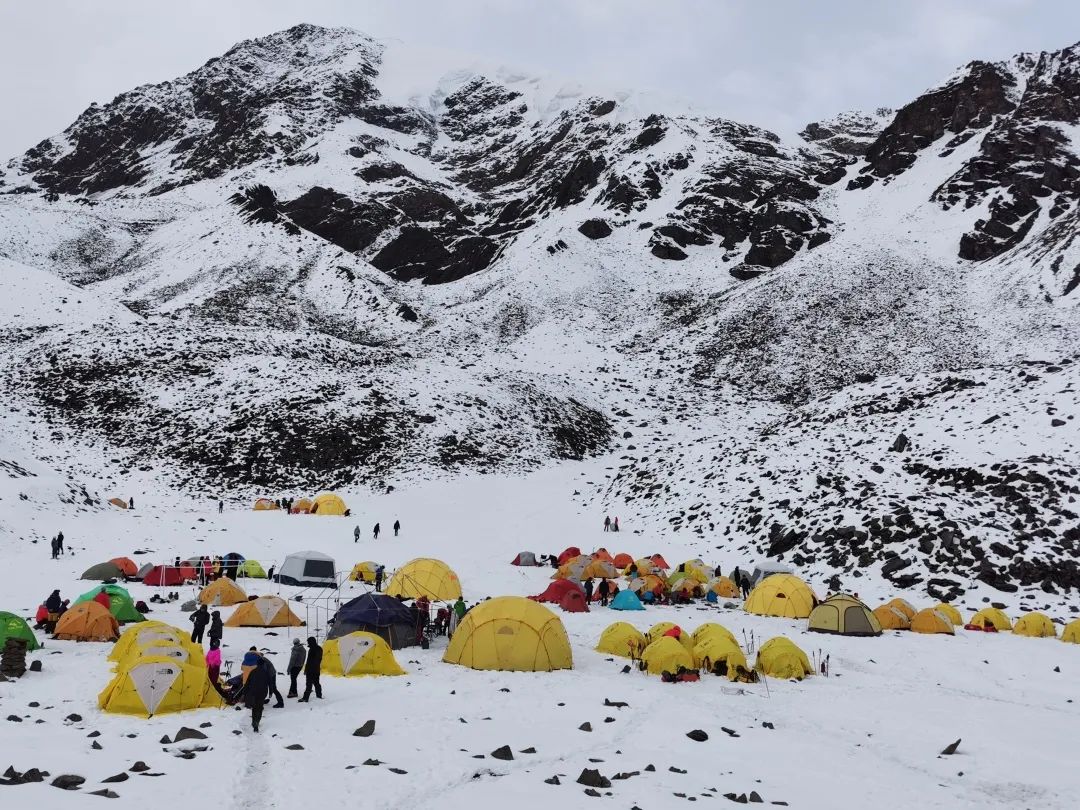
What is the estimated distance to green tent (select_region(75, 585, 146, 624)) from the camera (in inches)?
847

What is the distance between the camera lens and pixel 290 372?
193 feet

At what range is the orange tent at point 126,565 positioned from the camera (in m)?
29.4

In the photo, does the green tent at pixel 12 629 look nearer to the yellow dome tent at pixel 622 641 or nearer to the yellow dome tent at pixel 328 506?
the yellow dome tent at pixel 622 641

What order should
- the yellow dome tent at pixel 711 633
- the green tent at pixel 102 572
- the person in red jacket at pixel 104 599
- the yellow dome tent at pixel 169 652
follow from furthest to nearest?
1. the green tent at pixel 102 572
2. the person in red jacket at pixel 104 599
3. the yellow dome tent at pixel 711 633
4. the yellow dome tent at pixel 169 652

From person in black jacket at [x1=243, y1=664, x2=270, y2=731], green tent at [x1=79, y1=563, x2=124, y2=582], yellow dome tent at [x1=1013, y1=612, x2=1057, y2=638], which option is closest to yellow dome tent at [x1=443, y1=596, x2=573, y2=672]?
person in black jacket at [x1=243, y1=664, x2=270, y2=731]

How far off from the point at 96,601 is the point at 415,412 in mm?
37058

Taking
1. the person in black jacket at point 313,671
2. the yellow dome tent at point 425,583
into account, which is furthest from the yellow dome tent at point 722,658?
the yellow dome tent at point 425,583

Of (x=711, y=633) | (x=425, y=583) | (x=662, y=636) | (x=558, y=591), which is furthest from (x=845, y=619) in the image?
(x=425, y=583)

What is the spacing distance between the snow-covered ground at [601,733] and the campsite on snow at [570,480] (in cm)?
11

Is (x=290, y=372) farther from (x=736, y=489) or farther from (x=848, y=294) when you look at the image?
(x=848, y=294)

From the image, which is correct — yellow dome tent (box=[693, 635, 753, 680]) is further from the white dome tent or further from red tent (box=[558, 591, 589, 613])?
the white dome tent

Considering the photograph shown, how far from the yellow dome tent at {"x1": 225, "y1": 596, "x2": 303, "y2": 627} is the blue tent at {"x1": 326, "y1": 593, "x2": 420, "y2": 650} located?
3654mm

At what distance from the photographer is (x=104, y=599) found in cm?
2108

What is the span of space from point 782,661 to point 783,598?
823cm
